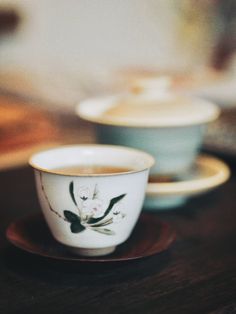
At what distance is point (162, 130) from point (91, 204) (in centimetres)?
22

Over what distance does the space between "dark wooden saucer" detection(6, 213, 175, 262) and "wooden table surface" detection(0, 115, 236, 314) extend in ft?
0.04

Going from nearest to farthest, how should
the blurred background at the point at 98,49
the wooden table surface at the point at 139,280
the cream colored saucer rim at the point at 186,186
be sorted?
the wooden table surface at the point at 139,280
the cream colored saucer rim at the point at 186,186
the blurred background at the point at 98,49

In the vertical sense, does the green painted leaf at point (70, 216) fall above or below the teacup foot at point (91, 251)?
above

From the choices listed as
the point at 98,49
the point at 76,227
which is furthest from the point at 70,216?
the point at 98,49

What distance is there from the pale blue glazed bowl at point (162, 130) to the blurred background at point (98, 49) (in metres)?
0.29

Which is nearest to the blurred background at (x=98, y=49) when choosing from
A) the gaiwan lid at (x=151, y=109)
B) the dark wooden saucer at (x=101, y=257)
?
the gaiwan lid at (x=151, y=109)

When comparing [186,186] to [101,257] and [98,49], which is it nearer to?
[101,257]

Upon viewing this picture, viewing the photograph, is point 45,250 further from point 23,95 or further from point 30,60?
point 30,60

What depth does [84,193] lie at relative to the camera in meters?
0.55

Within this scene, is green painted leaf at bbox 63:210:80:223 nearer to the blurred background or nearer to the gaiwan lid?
the gaiwan lid

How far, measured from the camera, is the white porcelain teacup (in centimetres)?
56

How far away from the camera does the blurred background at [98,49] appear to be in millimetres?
1432

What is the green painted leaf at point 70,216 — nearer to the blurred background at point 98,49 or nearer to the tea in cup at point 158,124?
the tea in cup at point 158,124

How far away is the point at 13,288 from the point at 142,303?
119 mm
